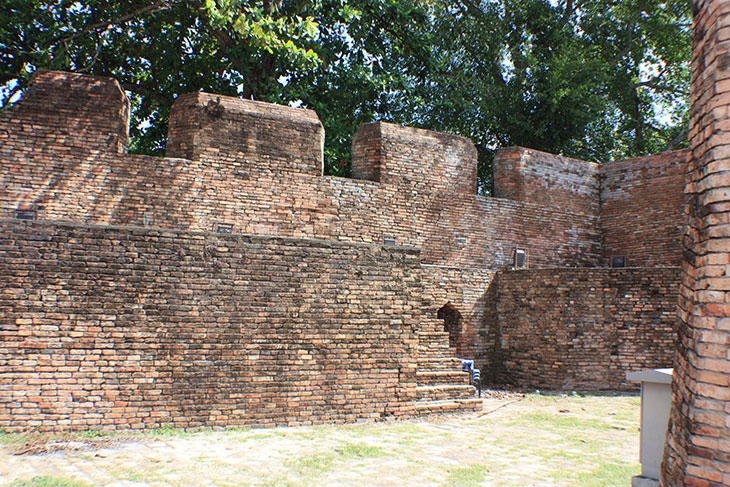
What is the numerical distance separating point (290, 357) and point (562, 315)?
542 centimetres

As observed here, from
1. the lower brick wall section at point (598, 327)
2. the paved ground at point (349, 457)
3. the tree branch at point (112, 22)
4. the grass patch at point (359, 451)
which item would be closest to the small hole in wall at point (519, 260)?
the lower brick wall section at point (598, 327)

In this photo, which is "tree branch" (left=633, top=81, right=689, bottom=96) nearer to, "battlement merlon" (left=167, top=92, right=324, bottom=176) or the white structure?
"battlement merlon" (left=167, top=92, right=324, bottom=176)

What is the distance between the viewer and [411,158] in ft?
36.5

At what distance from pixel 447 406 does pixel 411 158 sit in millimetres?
5176

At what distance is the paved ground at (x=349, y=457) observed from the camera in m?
4.93

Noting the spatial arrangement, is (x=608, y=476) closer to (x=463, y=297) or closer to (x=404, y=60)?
(x=463, y=297)

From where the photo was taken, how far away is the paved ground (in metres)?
4.93

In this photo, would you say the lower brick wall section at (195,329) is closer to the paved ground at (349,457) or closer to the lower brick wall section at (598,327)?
the paved ground at (349,457)

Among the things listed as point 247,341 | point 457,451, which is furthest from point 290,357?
point 457,451

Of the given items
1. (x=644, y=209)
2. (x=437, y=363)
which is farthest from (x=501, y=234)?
(x=437, y=363)

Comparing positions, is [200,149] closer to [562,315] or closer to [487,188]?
[562,315]

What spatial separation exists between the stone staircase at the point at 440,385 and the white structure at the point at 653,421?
11.1 feet

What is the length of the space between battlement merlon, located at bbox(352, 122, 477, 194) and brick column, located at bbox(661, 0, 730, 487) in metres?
7.66

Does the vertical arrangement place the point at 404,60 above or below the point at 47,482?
above
